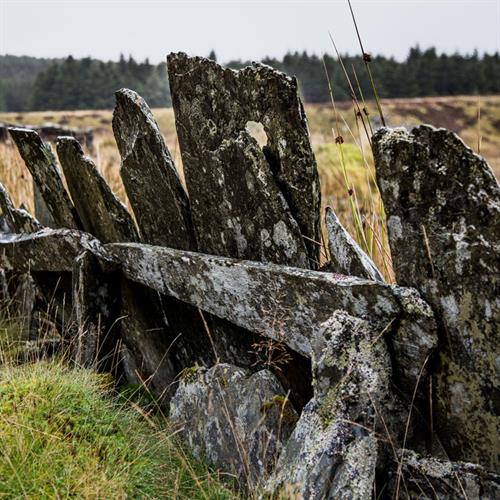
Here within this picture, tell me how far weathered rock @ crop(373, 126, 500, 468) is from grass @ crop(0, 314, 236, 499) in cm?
83

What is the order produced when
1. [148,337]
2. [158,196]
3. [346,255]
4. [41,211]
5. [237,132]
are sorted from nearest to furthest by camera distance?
[346,255] < [237,132] < [158,196] < [148,337] < [41,211]

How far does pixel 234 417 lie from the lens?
2.42m

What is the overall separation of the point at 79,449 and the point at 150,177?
1.34 meters

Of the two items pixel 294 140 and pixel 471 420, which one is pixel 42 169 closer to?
pixel 294 140

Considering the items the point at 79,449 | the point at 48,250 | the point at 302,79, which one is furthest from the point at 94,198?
the point at 302,79

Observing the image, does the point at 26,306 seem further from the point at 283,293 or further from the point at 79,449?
the point at 283,293

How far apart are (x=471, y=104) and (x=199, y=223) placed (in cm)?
7422

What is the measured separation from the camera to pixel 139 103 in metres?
2.99

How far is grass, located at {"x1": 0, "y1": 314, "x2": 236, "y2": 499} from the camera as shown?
2.09 metres

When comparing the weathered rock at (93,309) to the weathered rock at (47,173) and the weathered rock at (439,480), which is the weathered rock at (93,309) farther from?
the weathered rock at (439,480)

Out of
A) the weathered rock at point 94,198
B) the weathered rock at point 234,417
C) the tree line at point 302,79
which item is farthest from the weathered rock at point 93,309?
the tree line at point 302,79

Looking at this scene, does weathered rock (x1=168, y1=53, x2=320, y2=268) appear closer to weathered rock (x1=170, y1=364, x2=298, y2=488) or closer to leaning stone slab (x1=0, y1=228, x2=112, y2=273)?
weathered rock (x1=170, y1=364, x2=298, y2=488)

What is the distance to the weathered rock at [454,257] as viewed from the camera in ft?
5.71

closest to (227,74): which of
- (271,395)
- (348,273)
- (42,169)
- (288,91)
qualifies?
(288,91)
